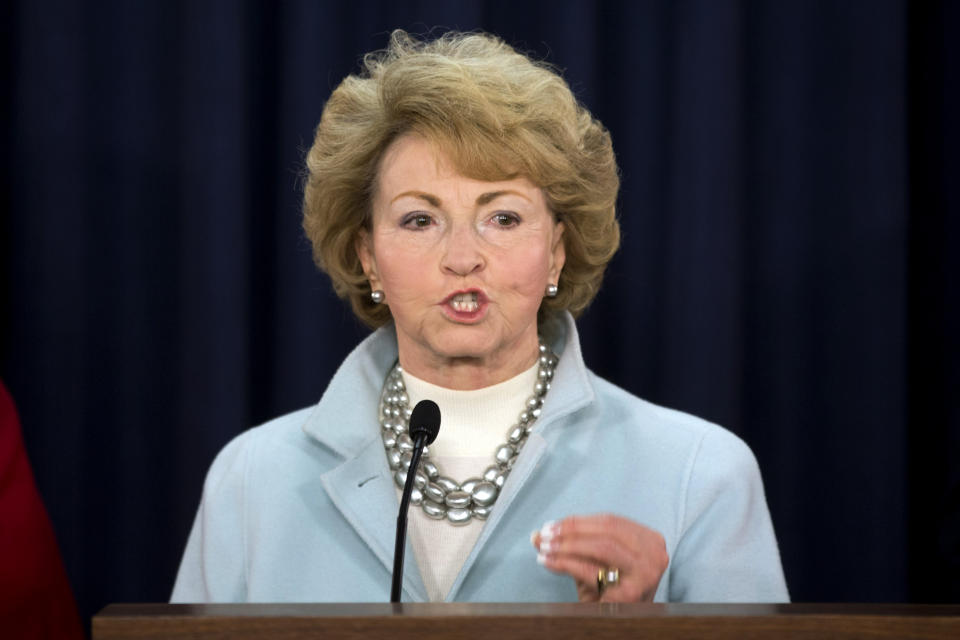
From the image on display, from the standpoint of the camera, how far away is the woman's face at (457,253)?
1.66 m

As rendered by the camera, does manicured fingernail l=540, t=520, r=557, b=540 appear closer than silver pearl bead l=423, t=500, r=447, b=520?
Yes

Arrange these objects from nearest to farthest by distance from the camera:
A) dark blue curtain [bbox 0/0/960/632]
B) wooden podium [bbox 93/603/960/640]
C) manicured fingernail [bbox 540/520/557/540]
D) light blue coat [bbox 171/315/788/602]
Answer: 1. wooden podium [bbox 93/603/960/640]
2. manicured fingernail [bbox 540/520/557/540]
3. light blue coat [bbox 171/315/788/602]
4. dark blue curtain [bbox 0/0/960/632]

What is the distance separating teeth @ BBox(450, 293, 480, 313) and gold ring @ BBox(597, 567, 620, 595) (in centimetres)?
49

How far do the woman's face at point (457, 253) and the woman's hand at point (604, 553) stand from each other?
1.46ft

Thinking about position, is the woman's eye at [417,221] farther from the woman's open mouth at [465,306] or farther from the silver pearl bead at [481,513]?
the silver pearl bead at [481,513]

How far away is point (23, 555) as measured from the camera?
1.88m

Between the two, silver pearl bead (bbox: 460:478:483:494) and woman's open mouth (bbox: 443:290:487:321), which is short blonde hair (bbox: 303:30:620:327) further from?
silver pearl bead (bbox: 460:478:483:494)

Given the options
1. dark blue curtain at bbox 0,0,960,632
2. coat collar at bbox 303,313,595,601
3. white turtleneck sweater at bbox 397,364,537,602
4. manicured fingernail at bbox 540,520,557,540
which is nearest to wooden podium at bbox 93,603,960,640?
manicured fingernail at bbox 540,520,557,540

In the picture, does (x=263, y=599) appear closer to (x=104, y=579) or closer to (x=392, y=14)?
(x=104, y=579)

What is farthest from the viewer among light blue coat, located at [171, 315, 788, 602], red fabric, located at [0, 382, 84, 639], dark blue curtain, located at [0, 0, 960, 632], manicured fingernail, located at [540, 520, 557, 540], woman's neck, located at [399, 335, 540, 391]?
dark blue curtain, located at [0, 0, 960, 632]

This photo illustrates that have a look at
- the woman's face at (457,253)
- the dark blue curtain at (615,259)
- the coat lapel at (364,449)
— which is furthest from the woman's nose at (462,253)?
the dark blue curtain at (615,259)

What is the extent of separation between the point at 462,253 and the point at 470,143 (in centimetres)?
15

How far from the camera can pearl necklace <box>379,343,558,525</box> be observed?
1.69 meters

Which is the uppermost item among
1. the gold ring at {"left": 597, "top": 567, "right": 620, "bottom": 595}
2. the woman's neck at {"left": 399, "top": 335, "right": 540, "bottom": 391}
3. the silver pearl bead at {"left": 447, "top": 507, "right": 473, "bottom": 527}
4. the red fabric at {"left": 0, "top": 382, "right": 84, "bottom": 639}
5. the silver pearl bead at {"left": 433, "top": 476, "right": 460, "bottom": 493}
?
the woman's neck at {"left": 399, "top": 335, "right": 540, "bottom": 391}
